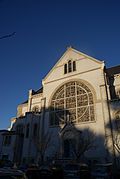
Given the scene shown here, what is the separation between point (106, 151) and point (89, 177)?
1054 centimetres

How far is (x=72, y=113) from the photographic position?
30.9m

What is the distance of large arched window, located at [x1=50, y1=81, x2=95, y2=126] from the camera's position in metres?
29.5

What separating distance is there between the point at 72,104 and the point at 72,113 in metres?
1.58

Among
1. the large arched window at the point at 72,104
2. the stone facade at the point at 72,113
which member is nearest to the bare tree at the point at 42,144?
the stone facade at the point at 72,113

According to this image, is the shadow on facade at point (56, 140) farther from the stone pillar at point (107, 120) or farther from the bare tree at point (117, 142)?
the bare tree at point (117, 142)

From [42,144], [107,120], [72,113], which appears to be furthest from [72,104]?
[42,144]

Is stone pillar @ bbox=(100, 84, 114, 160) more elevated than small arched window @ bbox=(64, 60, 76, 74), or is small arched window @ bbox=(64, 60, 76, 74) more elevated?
small arched window @ bbox=(64, 60, 76, 74)

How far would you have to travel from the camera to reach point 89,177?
15.1 metres

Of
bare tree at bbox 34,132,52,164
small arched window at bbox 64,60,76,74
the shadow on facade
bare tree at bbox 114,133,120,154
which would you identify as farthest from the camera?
small arched window at bbox 64,60,76,74

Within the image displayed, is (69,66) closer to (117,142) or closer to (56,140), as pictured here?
(56,140)

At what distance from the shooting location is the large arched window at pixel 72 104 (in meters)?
29.5

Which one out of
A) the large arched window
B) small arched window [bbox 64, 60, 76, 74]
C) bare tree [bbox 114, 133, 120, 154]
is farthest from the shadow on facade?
small arched window [bbox 64, 60, 76, 74]

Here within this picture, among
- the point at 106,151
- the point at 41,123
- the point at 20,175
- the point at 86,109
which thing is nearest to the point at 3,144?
the point at 41,123

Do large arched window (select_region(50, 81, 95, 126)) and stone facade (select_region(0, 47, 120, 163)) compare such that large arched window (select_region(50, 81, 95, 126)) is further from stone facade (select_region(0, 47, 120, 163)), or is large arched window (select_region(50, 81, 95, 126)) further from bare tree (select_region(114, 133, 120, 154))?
bare tree (select_region(114, 133, 120, 154))
